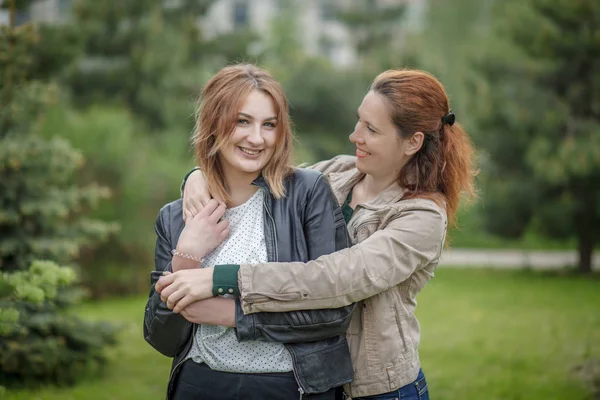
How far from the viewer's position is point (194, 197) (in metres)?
2.78

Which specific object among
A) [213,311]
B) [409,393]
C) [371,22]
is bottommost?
[409,393]

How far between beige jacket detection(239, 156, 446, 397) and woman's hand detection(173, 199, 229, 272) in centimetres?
17

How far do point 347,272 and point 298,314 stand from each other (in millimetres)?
222

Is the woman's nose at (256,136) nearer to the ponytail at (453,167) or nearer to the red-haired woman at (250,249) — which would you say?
the red-haired woman at (250,249)

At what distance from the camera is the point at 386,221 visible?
9.37 ft

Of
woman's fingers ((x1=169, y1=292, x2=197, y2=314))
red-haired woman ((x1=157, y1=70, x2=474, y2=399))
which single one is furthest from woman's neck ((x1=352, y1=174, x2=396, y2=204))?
woman's fingers ((x1=169, y1=292, x2=197, y2=314))

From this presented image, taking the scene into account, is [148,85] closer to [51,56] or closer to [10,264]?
[51,56]

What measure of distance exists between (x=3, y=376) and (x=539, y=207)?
1003 centimetres

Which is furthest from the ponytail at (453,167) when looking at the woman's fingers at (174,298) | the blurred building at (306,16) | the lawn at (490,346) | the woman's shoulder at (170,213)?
the blurred building at (306,16)

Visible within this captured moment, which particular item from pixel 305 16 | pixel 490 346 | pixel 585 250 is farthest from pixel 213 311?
pixel 305 16

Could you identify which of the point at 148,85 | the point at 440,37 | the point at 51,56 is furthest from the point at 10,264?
the point at 440,37

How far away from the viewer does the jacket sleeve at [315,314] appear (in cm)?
255

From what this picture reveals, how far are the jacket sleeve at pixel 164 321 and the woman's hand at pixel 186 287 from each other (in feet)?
0.22

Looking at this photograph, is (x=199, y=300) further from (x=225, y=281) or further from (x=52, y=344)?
(x=52, y=344)
